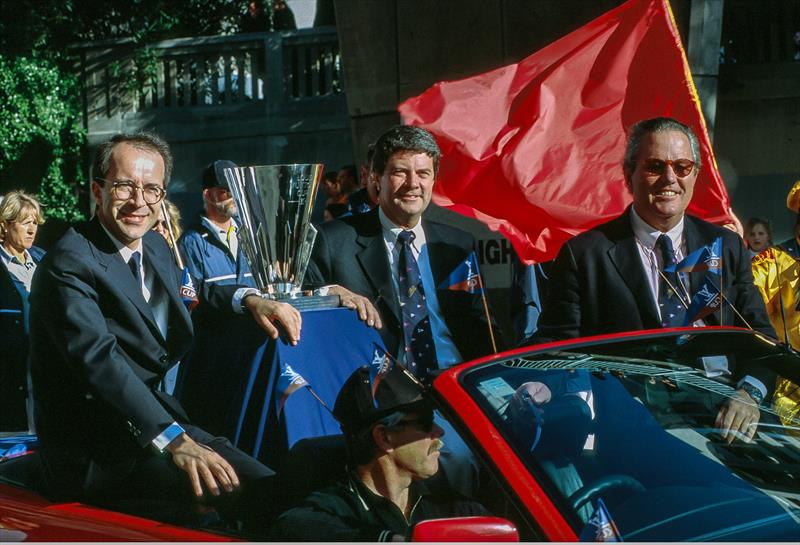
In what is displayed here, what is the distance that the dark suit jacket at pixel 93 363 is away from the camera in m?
3.03

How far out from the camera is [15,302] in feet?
25.1

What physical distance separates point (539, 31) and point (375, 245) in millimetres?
6072

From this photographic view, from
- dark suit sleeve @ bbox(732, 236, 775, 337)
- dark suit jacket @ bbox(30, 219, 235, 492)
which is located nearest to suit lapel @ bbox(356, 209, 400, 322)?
dark suit jacket @ bbox(30, 219, 235, 492)

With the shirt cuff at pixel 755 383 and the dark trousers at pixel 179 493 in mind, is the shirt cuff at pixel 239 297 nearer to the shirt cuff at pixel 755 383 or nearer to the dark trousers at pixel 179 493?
the dark trousers at pixel 179 493

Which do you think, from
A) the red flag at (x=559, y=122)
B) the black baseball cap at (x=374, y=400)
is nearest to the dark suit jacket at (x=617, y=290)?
the black baseball cap at (x=374, y=400)

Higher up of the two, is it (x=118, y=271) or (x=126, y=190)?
(x=126, y=190)

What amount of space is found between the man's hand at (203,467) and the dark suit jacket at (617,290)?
56.4 inches

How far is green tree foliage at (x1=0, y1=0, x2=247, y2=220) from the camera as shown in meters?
17.1

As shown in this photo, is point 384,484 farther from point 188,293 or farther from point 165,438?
point 188,293

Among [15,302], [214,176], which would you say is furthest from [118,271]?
[15,302]

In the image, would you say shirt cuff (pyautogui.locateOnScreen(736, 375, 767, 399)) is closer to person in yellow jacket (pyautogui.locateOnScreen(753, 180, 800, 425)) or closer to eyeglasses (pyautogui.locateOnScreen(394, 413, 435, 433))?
eyeglasses (pyautogui.locateOnScreen(394, 413, 435, 433))

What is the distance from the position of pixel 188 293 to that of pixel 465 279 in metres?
1.09

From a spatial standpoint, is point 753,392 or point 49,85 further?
point 49,85

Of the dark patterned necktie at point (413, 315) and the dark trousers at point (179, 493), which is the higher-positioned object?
the dark patterned necktie at point (413, 315)
